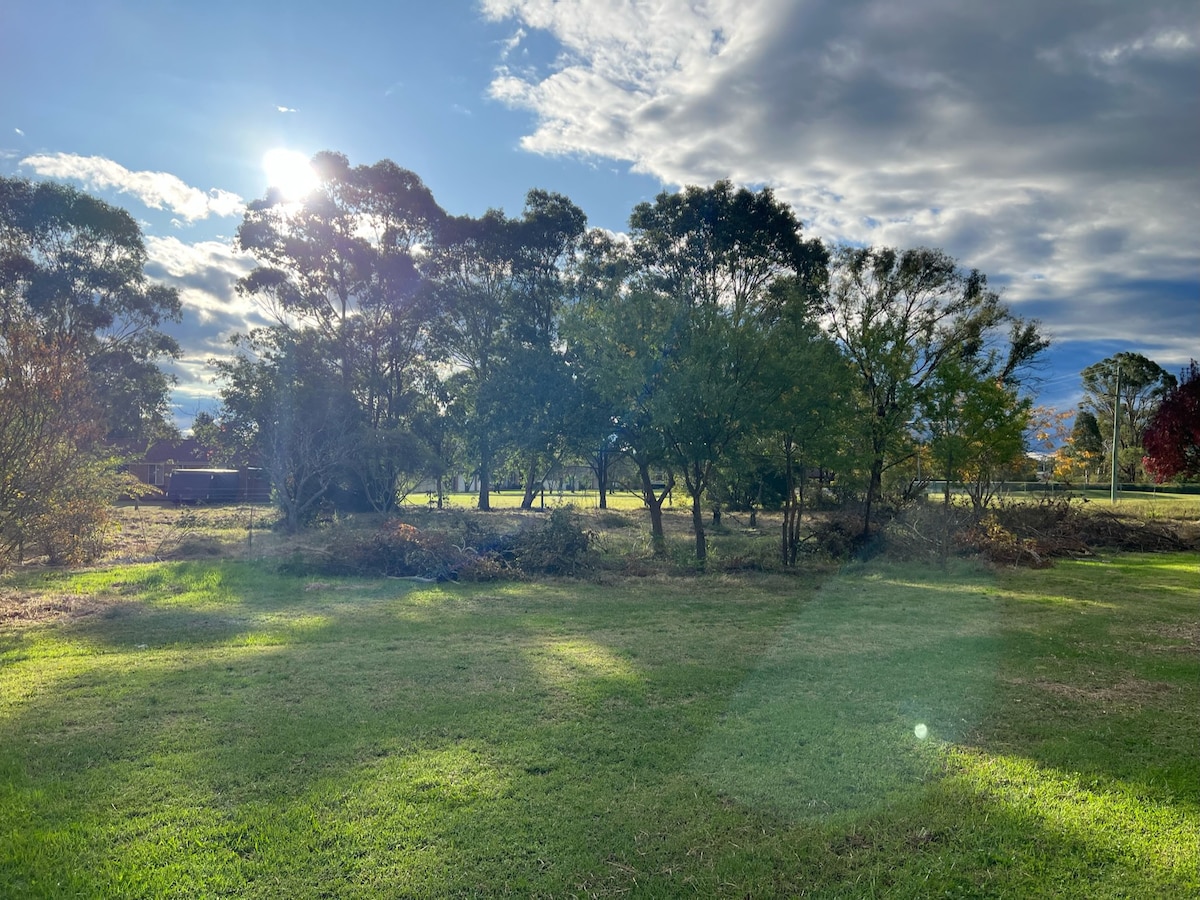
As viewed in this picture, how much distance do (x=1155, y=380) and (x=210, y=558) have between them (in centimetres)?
6438

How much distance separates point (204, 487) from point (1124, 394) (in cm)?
6751

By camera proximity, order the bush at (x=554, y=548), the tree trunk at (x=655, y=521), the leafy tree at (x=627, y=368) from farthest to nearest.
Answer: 1. the tree trunk at (x=655, y=521)
2. the leafy tree at (x=627, y=368)
3. the bush at (x=554, y=548)

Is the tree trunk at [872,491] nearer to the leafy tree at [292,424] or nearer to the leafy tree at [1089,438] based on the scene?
the leafy tree at [292,424]

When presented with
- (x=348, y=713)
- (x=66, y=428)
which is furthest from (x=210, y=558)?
(x=348, y=713)

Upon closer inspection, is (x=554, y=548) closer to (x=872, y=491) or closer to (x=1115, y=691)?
(x=872, y=491)

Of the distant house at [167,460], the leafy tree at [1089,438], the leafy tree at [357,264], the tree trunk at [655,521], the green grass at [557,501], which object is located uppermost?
the leafy tree at [357,264]

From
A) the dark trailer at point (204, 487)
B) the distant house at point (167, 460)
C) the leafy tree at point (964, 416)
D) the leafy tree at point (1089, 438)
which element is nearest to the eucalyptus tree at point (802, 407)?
the leafy tree at point (964, 416)

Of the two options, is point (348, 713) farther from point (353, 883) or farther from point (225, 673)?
point (353, 883)

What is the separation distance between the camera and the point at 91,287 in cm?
3034

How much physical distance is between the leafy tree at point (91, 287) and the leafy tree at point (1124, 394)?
202ft

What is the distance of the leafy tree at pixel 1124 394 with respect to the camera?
51781 millimetres

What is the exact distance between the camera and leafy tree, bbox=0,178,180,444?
28000 millimetres

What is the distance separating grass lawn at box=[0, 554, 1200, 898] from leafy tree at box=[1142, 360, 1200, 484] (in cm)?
1387

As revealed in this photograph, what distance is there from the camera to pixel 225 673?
22.3 feet
